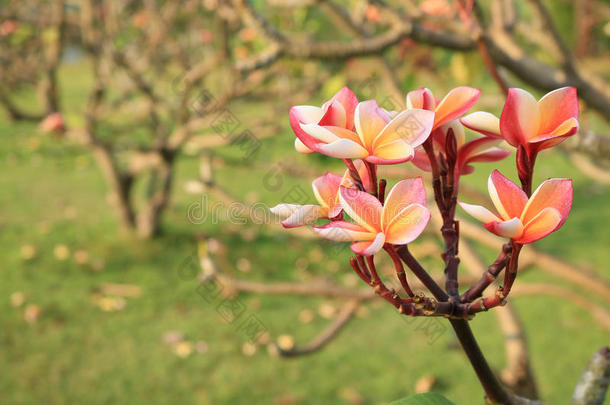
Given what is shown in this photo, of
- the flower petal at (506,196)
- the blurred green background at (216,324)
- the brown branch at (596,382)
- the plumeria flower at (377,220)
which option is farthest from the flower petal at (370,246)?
the blurred green background at (216,324)

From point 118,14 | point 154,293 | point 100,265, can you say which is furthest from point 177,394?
point 118,14

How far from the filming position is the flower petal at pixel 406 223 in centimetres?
40

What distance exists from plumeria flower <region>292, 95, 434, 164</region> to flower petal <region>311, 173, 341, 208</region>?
1.5 inches

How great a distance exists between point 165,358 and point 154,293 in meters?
0.75

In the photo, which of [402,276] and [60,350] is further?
[60,350]

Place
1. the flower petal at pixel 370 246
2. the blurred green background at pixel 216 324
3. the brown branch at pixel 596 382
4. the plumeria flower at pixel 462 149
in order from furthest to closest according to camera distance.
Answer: the blurred green background at pixel 216 324 → the brown branch at pixel 596 382 → the plumeria flower at pixel 462 149 → the flower petal at pixel 370 246

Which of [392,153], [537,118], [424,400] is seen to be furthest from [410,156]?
[424,400]

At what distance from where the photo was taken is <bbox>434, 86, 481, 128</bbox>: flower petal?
46 centimetres

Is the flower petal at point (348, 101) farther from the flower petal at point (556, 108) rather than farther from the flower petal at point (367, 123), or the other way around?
the flower petal at point (556, 108)

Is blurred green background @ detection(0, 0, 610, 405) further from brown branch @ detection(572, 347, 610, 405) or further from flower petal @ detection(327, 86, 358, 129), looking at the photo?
flower petal @ detection(327, 86, 358, 129)

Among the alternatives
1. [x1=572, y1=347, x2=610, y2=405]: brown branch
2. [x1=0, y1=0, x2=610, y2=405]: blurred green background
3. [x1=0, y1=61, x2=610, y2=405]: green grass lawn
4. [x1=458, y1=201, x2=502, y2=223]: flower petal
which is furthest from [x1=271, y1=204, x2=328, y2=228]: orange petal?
[x1=0, y1=61, x2=610, y2=405]: green grass lawn

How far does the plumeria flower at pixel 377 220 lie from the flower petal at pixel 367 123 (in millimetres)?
47

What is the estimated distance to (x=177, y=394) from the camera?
9.24ft

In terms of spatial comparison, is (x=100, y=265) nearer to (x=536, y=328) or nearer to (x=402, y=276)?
(x=536, y=328)
